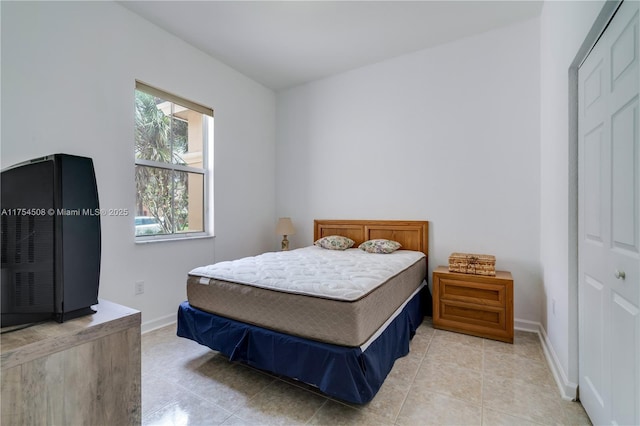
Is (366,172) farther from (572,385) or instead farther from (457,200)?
(572,385)

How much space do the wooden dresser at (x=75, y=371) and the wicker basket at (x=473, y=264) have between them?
257 centimetres

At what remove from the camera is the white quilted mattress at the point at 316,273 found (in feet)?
5.73

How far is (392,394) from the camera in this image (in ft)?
5.69

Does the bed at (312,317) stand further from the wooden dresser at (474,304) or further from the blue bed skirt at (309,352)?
the wooden dresser at (474,304)

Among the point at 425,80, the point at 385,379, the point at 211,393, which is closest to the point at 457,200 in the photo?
the point at 425,80

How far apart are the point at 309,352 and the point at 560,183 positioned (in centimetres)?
197

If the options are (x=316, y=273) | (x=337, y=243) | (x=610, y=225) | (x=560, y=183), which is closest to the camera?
(x=610, y=225)

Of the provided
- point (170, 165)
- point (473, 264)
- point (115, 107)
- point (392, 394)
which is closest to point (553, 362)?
point (473, 264)

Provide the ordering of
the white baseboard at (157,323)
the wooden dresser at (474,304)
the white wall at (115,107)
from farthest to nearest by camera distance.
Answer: the white baseboard at (157,323) < the wooden dresser at (474,304) < the white wall at (115,107)

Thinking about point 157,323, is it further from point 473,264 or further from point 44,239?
point 473,264

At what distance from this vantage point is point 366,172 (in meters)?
3.65

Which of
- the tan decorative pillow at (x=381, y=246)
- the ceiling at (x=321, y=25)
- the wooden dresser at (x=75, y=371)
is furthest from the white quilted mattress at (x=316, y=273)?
the ceiling at (x=321, y=25)

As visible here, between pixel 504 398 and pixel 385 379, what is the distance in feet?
2.26

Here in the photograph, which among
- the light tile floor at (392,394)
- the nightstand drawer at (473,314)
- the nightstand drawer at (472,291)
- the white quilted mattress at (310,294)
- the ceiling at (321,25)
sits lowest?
the light tile floor at (392,394)
